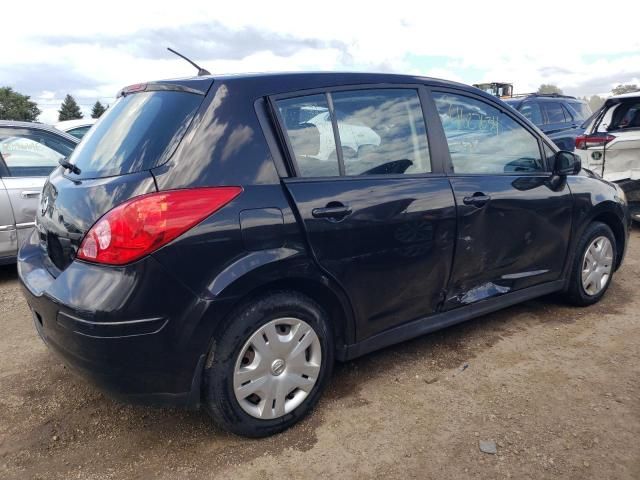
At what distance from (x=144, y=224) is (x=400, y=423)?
5.21 feet

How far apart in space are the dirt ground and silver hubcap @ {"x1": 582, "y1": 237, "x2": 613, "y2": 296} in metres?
0.58

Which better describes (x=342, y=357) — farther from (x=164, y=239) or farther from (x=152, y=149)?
(x=152, y=149)

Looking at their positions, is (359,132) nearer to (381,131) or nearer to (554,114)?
(381,131)

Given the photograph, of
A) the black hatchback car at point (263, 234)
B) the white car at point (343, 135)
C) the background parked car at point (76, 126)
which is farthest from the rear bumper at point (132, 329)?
the background parked car at point (76, 126)

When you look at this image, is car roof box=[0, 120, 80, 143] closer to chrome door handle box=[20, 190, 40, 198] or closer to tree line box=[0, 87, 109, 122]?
chrome door handle box=[20, 190, 40, 198]

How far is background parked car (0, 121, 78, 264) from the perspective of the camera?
4.90 m

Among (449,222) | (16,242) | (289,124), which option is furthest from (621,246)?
(16,242)

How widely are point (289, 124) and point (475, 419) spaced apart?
1753 mm

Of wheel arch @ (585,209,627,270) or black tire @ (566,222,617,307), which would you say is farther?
wheel arch @ (585,209,627,270)

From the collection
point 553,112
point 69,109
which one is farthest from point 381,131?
point 69,109

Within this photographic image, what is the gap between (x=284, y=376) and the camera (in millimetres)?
2547

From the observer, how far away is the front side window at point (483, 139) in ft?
10.6

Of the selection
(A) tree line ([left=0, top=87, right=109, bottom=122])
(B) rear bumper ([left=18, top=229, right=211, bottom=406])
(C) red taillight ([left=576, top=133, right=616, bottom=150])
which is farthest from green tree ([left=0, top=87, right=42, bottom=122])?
(B) rear bumper ([left=18, top=229, right=211, bottom=406])

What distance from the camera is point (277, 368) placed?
2.52 meters
